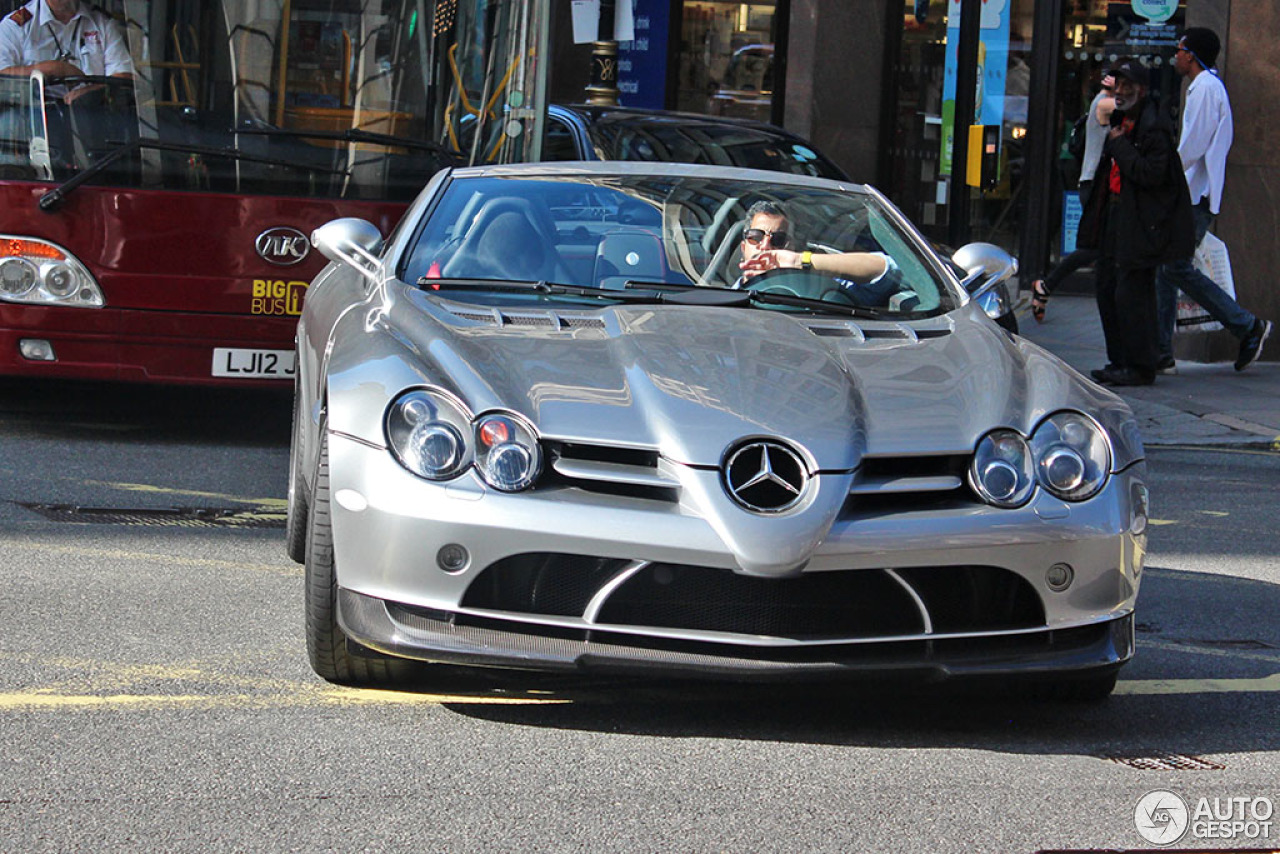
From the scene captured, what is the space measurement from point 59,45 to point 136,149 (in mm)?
647

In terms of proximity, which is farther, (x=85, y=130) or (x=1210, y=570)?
(x=85, y=130)

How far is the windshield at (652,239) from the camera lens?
5.80 m

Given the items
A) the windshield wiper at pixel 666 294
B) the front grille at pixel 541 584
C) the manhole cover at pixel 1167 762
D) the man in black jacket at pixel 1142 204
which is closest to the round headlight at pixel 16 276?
the windshield wiper at pixel 666 294

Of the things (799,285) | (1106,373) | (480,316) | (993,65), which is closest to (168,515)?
(480,316)

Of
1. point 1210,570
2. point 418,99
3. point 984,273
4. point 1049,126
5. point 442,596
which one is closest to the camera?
point 442,596

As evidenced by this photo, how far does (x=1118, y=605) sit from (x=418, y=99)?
220 inches

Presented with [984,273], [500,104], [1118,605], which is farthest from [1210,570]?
[500,104]

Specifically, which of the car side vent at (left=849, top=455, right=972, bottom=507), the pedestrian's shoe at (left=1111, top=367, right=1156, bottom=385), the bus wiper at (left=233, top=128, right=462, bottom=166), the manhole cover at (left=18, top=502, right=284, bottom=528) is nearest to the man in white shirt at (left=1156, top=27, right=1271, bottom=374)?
the pedestrian's shoe at (left=1111, top=367, right=1156, bottom=385)

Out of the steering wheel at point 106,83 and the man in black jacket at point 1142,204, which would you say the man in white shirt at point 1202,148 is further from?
the steering wheel at point 106,83

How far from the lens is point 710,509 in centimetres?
432

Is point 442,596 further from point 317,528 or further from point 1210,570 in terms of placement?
point 1210,570

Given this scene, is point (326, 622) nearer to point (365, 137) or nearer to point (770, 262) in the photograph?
point (770, 262)

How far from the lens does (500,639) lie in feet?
14.5

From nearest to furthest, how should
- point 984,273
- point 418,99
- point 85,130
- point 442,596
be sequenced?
point 442,596 → point 984,273 → point 85,130 → point 418,99
